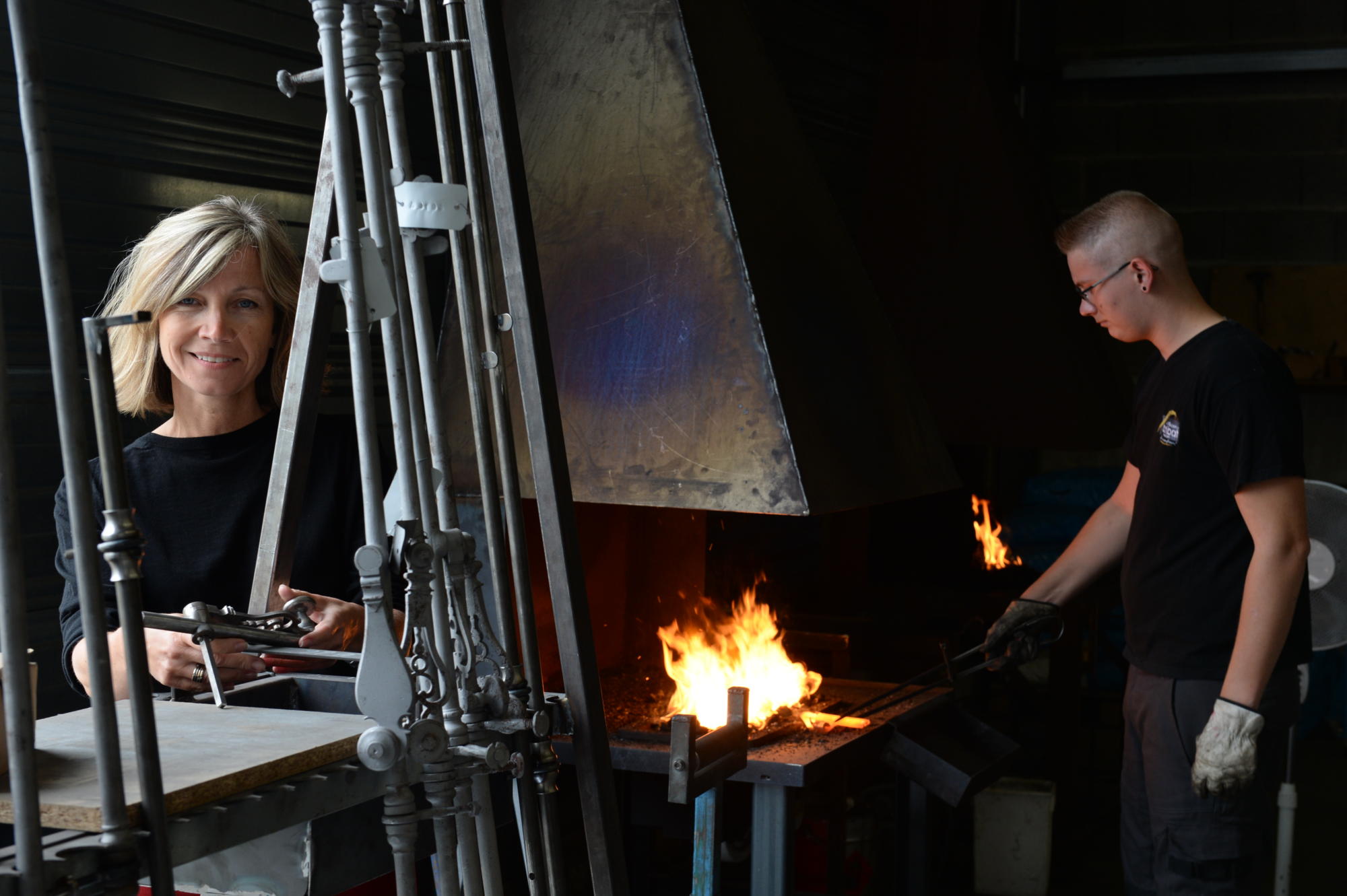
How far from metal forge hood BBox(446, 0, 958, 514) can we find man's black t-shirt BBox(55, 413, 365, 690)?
1.74 ft

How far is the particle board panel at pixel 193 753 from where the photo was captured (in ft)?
3.32

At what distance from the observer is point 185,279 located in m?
1.93

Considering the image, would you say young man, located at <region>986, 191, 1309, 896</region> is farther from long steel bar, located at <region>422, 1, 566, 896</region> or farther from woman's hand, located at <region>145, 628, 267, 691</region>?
woman's hand, located at <region>145, 628, 267, 691</region>

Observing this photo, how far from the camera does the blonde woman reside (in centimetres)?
194

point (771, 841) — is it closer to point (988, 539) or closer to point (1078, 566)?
point (1078, 566)

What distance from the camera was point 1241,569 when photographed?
249 centimetres

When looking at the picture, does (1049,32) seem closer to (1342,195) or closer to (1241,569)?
(1342,195)

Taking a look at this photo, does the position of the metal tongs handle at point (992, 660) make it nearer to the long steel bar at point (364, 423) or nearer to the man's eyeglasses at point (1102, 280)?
the man's eyeglasses at point (1102, 280)

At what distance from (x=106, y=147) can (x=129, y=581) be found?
1662mm

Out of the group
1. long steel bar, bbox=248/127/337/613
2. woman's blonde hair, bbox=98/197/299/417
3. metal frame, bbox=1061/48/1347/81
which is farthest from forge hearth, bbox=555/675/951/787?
metal frame, bbox=1061/48/1347/81

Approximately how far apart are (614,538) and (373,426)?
2.04 meters

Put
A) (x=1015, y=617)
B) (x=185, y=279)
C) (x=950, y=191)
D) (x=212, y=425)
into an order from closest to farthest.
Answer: (x=185, y=279) < (x=212, y=425) < (x=1015, y=617) < (x=950, y=191)

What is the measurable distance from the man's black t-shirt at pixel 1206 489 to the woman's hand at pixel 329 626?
1.61 meters

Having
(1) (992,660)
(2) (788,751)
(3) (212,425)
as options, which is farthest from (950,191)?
(3) (212,425)
